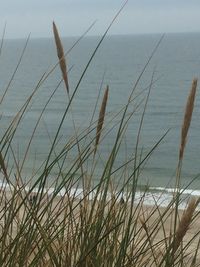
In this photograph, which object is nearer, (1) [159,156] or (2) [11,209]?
(2) [11,209]

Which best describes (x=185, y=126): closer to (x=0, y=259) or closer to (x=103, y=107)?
(x=103, y=107)

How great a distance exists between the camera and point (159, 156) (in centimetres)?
1476

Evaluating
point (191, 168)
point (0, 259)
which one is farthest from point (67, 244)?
point (191, 168)

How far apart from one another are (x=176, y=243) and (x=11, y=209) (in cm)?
48

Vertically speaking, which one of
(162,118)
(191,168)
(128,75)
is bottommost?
(191,168)

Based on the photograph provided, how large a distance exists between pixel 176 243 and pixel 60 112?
22882mm

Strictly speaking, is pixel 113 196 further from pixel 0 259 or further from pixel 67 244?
pixel 0 259

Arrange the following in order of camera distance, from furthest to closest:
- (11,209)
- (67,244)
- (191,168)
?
(191,168)
(67,244)
(11,209)

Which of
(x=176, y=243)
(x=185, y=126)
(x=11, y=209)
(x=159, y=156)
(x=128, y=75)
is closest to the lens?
(x=176, y=243)

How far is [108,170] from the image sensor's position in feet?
5.04

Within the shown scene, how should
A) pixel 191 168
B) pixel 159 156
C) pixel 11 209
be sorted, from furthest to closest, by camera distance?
pixel 159 156
pixel 191 168
pixel 11 209

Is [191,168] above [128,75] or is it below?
below

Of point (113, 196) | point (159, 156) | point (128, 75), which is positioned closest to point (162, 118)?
point (159, 156)

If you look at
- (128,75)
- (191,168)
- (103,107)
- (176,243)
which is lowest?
(176,243)
